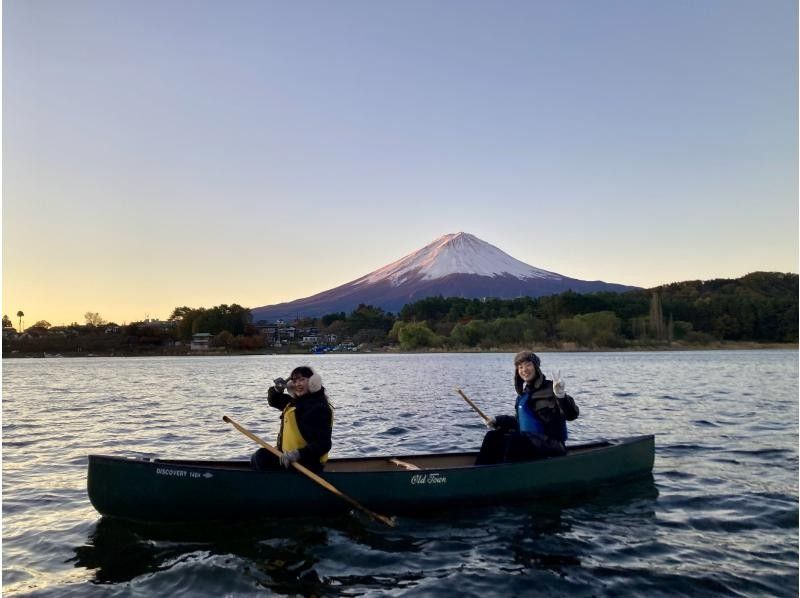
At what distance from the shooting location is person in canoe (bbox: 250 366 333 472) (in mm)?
7719

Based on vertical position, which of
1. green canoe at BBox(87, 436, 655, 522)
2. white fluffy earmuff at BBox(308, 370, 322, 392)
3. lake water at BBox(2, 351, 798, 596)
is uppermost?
white fluffy earmuff at BBox(308, 370, 322, 392)

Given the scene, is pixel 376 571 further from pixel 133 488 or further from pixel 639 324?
pixel 639 324

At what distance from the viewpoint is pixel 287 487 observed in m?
7.72

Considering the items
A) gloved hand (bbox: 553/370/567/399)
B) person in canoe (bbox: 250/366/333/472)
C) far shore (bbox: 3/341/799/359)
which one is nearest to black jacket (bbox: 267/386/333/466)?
person in canoe (bbox: 250/366/333/472)

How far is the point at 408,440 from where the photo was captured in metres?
15.2

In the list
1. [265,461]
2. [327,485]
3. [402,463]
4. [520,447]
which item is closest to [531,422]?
[520,447]

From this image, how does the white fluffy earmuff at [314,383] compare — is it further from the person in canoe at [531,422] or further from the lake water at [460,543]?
the person in canoe at [531,422]

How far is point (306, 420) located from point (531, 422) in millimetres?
3139

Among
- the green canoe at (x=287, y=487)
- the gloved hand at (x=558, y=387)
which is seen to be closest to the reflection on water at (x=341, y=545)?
the green canoe at (x=287, y=487)

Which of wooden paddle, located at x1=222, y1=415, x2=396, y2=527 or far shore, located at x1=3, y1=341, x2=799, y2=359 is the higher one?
far shore, located at x1=3, y1=341, x2=799, y2=359

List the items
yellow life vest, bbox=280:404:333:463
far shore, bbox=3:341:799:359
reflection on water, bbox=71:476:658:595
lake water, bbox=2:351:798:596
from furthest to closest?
far shore, bbox=3:341:799:359, yellow life vest, bbox=280:404:333:463, reflection on water, bbox=71:476:658:595, lake water, bbox=2:351:798:596

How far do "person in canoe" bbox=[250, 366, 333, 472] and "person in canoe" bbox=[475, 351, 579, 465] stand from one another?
7.71 ft

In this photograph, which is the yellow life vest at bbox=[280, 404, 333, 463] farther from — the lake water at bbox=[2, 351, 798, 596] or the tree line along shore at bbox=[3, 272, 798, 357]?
the tree line along shore at bbox=[3, 272, 798, 357]

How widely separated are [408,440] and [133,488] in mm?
8453
